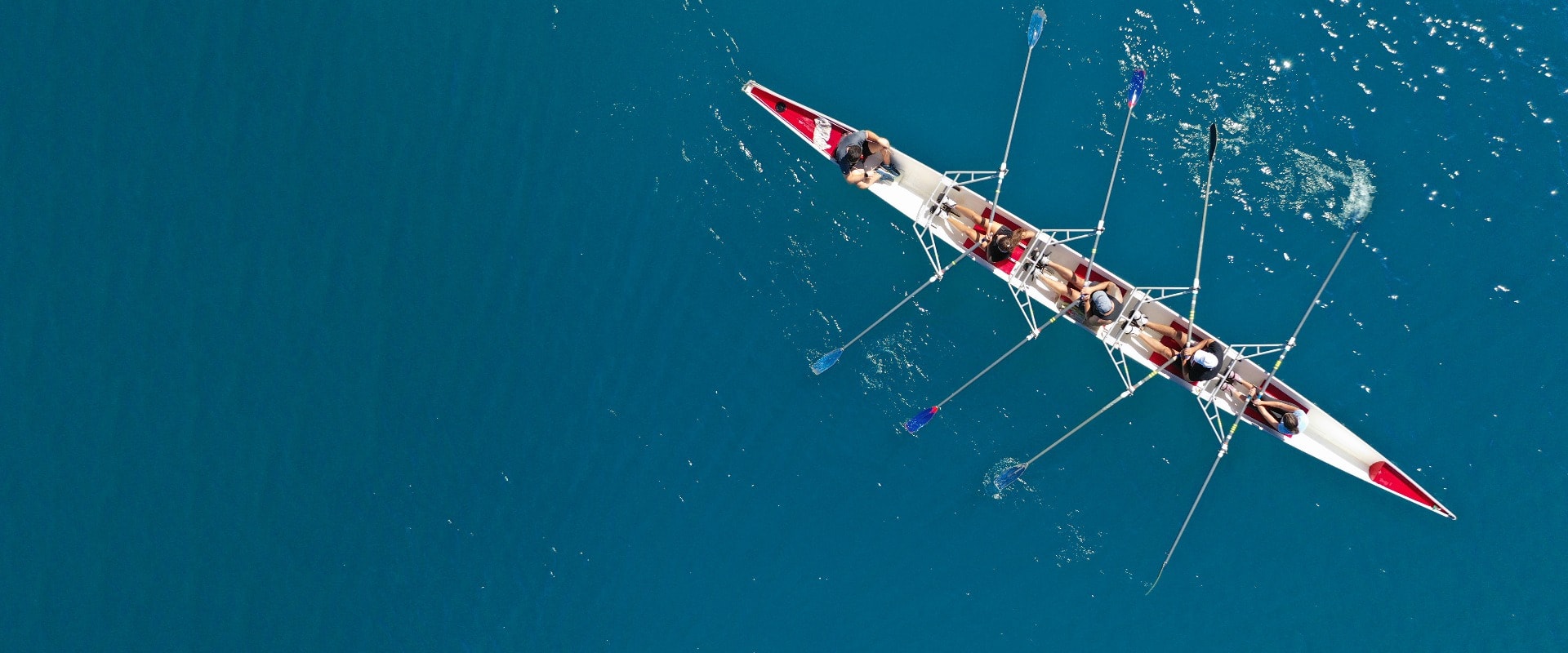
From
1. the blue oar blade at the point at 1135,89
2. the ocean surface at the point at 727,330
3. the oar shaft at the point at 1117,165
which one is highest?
the blue oar blade at the point at 1135,89

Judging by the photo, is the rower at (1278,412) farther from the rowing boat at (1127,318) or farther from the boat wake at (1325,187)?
the boat wake at (1325,187)

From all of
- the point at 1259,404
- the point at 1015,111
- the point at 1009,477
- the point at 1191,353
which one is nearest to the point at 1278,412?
the point at 1259,404

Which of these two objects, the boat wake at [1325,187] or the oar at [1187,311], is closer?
the oar at [1187,311]

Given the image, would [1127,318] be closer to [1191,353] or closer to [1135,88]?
[1191,353]

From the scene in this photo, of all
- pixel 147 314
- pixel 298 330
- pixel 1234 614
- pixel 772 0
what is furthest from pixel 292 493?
pixel 1234 614

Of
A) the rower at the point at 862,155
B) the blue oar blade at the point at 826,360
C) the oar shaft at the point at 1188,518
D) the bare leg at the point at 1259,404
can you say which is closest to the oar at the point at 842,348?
the blue oar blade at the point at 826,360

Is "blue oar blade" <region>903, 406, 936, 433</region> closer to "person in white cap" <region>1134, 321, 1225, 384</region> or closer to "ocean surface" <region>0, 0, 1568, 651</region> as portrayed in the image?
"ocean surface" <region>0, 0, 1568, 651</region>

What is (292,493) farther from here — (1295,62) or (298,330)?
(1295,62)
